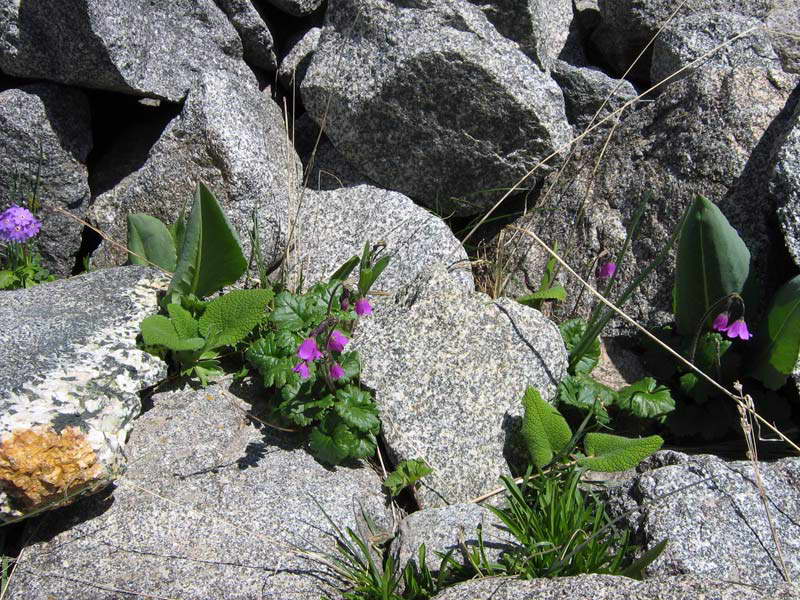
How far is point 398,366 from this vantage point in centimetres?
306

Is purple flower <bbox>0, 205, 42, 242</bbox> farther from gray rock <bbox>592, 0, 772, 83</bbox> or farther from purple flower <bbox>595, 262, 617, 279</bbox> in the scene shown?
gray rock <bbox>592, 0, 772, 83</bbox>

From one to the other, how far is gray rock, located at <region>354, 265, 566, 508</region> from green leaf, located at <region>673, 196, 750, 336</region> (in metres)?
0.57

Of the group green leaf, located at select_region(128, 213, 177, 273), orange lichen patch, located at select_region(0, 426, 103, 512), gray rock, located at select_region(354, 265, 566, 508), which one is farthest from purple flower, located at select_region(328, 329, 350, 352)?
green leaf, located at select_region(128, 213, 177, 273)

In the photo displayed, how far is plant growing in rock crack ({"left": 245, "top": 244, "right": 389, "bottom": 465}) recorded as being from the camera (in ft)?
9.21

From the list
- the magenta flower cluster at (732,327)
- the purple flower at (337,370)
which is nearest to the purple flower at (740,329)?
the magenta flower cluster at (732,327)

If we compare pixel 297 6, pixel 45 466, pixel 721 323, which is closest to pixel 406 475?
pixel 45 466

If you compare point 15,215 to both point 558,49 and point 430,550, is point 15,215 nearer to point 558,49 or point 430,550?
point 430,550

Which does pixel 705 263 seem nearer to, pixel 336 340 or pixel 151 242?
pixel 336 340

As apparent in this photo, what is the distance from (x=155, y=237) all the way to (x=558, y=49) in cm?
257

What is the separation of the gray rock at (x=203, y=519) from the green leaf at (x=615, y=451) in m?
0.81

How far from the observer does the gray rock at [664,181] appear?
3.42m

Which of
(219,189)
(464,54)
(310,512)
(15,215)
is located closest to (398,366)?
(310,512)

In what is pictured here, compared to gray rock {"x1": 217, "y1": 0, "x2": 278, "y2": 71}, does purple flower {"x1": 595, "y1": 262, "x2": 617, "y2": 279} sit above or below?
above

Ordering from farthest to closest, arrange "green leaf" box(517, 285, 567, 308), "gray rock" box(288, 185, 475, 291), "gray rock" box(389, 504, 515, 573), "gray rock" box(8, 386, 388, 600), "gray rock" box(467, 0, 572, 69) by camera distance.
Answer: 1. "gray rock" box(467, 0, 572, 69)
2. "gray rock" box(288, 185, 475, 291)
3. "green leaf" box(517, 285, 567, 308)
4. "gray rock" box(389, 504, 515, 573)
5. "gray rock" box(8, 386, 388, 600)
